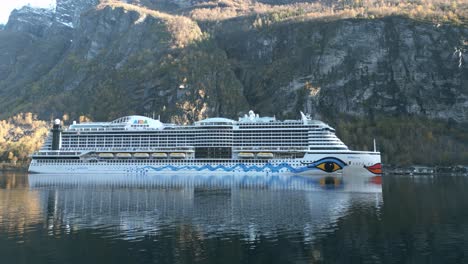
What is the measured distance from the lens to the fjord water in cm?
3158

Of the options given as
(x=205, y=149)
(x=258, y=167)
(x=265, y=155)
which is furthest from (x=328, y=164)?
(x=205, y=149)

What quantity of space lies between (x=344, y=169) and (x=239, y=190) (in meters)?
46.3

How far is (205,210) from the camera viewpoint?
51.0 metres

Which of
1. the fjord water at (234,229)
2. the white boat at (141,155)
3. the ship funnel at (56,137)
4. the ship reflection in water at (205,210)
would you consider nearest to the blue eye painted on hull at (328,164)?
the ship reflection in water at (205,210)

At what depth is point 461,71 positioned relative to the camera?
190625 mm

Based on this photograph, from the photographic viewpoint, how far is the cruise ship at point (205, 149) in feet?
377

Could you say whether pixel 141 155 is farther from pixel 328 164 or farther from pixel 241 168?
pixel 328 164

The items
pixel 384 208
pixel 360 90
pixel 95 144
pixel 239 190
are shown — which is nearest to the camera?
pixel 384 208

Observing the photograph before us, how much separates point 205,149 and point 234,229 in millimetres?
86603

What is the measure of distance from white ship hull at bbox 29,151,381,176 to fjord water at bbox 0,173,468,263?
158 feet

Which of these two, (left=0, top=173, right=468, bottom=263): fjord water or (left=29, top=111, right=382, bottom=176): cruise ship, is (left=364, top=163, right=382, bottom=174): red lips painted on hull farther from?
(left=0, top=173, right=468, bottom=263): fjord water

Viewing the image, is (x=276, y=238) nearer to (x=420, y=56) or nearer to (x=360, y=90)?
(x=360, y=90)

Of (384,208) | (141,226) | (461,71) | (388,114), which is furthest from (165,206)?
(461,71)

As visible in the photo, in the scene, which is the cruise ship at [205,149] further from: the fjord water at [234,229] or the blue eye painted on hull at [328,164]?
the fjord water at [234,229]
